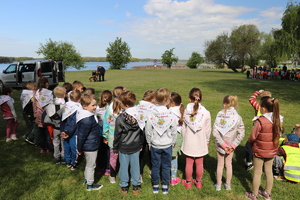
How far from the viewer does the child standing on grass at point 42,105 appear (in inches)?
201

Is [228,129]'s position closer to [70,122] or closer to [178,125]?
[178,125]

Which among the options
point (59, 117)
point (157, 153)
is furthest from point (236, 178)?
point (59, 117)

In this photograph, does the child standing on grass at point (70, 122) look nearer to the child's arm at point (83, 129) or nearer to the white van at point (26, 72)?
the child's arm at point (83, 129)

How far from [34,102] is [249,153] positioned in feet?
16.7

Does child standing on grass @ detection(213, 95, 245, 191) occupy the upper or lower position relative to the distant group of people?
lower

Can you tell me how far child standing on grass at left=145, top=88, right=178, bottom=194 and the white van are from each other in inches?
567

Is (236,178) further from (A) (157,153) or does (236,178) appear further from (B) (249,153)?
(A) (157,153)

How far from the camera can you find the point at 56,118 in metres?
4.39

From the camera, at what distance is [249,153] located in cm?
455

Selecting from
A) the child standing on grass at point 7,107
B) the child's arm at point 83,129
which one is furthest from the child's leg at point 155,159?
the child standing on grass at point 7,107

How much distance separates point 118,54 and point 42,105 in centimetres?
6456

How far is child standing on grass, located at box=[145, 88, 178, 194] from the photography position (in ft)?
11.1

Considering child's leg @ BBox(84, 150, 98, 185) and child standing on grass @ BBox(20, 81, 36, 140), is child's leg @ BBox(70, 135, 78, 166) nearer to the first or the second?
child's leg @ BBox(84, 150, 98, 185)

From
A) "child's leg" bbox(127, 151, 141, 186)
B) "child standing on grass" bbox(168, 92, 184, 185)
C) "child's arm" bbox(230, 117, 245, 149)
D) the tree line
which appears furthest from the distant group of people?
"child's leg" bbox(127, 151, 141, 186)
